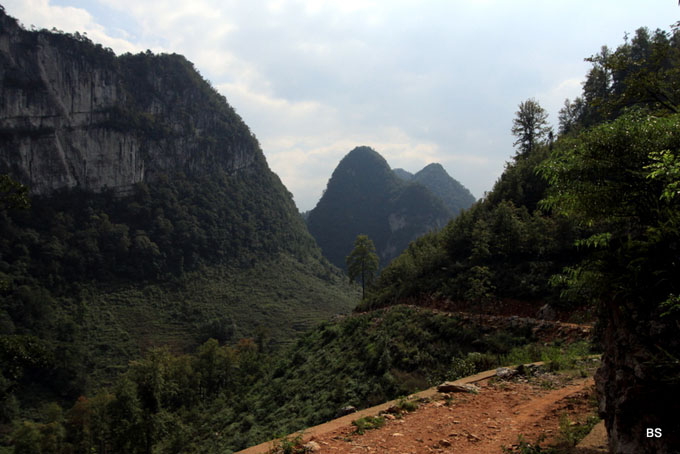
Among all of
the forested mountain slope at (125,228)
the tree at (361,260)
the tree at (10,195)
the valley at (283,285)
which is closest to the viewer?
the valley at (283,285)

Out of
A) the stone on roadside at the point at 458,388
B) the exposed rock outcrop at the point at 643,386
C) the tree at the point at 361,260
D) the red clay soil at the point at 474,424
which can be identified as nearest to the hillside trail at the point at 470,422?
the red clay soil at the point at 474,424

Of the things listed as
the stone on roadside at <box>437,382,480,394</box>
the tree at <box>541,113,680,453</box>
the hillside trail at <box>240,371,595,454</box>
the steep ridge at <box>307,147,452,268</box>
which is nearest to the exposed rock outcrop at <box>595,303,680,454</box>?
the tree at <box>541,113,680,453</box>

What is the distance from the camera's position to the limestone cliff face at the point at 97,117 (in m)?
79.6

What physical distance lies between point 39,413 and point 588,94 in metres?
78.8

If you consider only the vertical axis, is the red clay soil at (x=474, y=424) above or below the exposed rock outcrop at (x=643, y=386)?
below

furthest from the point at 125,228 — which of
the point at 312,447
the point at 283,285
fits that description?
the point at 312,447

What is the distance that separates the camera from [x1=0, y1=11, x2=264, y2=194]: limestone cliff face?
3135 inches

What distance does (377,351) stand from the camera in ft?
51.5

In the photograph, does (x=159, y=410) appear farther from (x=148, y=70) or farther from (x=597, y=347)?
(x=148, y=70)

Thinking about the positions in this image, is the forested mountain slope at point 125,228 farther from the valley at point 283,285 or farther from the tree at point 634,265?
the tree at point 634,265

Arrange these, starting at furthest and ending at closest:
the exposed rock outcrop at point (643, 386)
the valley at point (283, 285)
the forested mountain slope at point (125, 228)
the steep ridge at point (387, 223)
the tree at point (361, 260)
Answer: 1. the steep ridge at point (387, 223)
2. the forested mountain slope at point (125, 228)
3. the tree at point (361, 260)
4. the valley at point (283, 285)
5. the exposed rock outcrop at point (643, 386)

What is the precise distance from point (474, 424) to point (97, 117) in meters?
115

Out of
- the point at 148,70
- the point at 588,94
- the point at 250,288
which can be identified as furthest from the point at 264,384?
the point at 148,70

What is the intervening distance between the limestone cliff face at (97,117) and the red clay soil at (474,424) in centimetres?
10182
